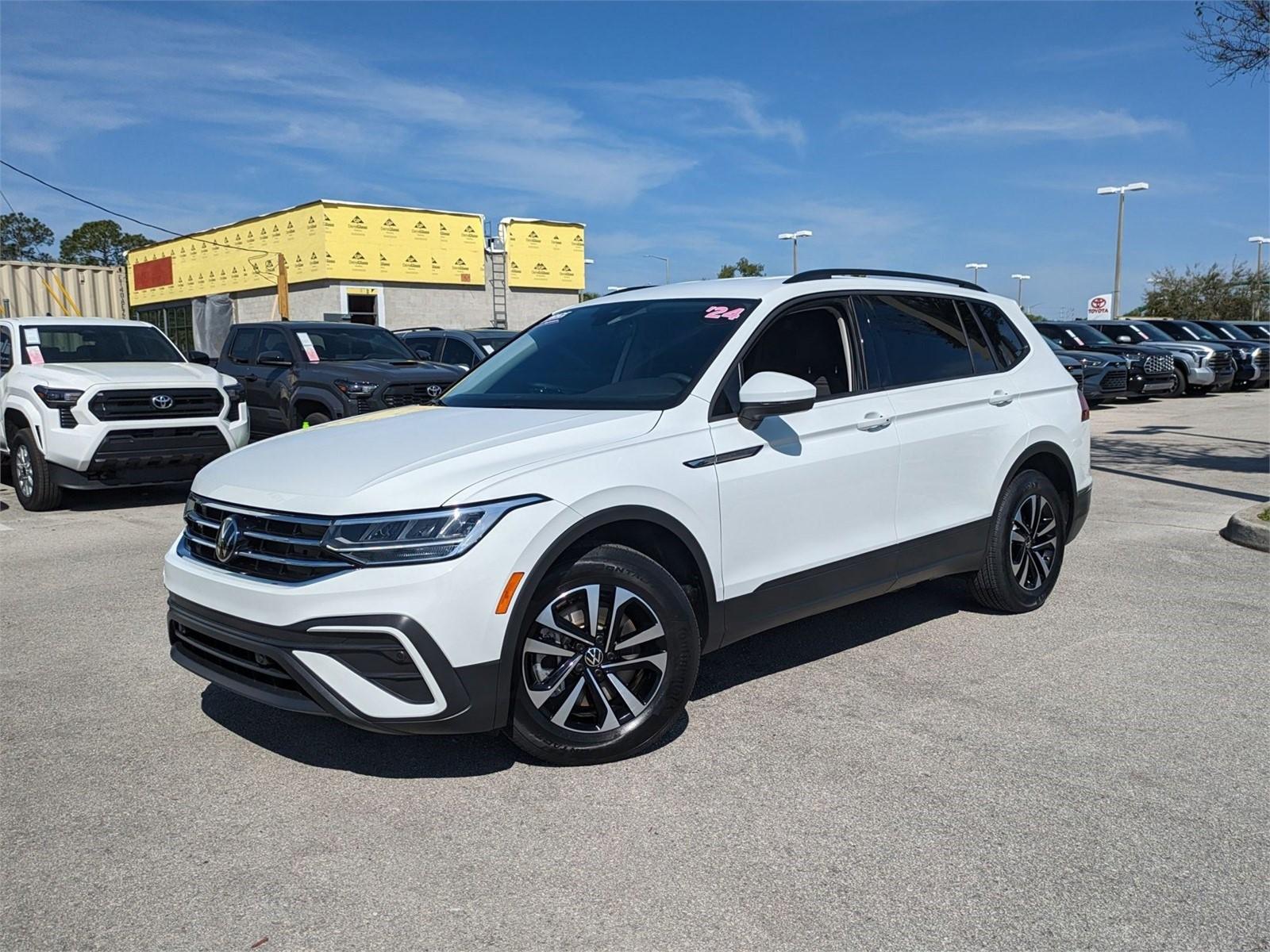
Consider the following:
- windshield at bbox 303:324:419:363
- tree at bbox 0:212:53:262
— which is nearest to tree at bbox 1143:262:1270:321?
windshield at bbox 303:324:419:363

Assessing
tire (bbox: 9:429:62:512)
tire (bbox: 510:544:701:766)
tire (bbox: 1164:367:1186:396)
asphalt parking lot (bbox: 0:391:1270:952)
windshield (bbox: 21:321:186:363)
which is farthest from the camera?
tire (bbox: 1164:367:1186:396)

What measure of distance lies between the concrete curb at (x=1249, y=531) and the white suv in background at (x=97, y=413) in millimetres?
8474

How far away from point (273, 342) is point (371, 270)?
90.4 ft

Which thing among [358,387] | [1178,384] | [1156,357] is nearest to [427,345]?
[358,387]

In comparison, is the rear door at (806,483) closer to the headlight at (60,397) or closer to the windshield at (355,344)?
the headlight at (60,397)

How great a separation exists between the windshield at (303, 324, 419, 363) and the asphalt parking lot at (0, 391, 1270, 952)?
6.98 m

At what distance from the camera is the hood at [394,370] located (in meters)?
11.4

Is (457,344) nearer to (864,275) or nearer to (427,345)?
(427,345)

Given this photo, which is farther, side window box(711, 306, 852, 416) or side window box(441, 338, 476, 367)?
side window box(441, 338, 476, 367)

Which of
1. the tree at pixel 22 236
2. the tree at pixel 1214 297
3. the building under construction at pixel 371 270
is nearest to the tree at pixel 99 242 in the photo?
the tree at pixel 22 236

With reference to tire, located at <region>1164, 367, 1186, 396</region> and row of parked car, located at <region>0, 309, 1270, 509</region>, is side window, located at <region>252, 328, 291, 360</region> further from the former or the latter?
tire, located at <region>1164, 367, 1186, 396</region>

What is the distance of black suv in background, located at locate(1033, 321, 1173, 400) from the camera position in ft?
72.6

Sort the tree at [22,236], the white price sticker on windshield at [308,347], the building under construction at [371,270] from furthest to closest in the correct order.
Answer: the tree at [22,236] < the building under construction at [371,270] < the white price sticker on windshield at [308,347]

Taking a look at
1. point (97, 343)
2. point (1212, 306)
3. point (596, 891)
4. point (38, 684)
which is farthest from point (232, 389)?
point (1212, 306)
